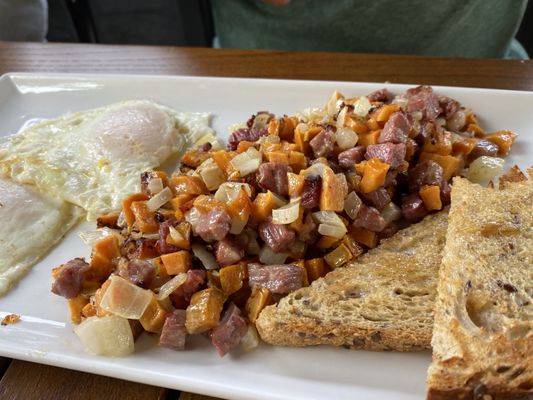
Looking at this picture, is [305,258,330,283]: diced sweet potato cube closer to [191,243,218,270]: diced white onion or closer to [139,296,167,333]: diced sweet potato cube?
[191,243,218,270]: diced white onion

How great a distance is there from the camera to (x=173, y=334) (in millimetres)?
1903

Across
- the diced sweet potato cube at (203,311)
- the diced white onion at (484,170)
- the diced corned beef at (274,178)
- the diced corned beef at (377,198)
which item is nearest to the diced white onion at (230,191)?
the diced corned beef at (274,178)

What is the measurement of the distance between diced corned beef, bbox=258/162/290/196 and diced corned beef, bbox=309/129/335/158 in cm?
23

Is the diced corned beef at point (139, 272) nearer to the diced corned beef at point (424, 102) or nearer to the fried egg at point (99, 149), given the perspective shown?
the fried egg at point (99, 149)

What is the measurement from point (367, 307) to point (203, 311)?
1.97 ft

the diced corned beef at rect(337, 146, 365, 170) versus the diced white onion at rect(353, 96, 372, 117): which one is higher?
the diced white onion at rect(353, 96, 372, 117)

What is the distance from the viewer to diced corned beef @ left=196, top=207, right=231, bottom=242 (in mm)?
2025

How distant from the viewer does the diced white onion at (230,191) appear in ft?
7.02

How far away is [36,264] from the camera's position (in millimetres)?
2393

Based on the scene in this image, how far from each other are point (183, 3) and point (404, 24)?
2.01 metres

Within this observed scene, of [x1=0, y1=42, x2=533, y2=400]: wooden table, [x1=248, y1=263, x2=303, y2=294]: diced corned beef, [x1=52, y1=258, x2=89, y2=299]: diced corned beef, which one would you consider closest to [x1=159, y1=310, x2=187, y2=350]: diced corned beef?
[x1=248, y1=263, x2=303, y2=294]: diced corned beef

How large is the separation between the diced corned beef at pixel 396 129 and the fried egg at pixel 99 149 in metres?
1.10

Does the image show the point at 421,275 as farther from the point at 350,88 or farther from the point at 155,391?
the point at 350,88

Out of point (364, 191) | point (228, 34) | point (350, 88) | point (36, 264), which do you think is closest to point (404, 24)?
point (350, 88)
